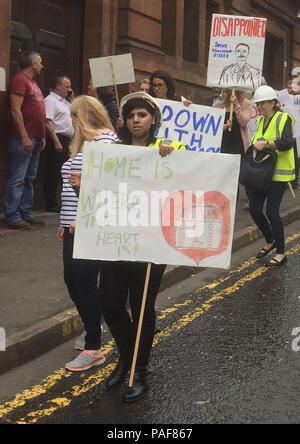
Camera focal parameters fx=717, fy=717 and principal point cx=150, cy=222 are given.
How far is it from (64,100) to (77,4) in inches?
112

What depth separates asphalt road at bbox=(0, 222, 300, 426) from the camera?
12.5ft

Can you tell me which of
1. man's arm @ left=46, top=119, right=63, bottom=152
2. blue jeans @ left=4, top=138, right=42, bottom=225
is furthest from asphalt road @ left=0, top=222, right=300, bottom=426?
man's arm @ left=46, top=119, right=63, bottom=152

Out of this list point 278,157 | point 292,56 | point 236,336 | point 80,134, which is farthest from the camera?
point 292,56

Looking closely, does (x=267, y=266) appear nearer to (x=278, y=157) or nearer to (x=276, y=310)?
(x=278, y=157)

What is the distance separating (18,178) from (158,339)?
422 cm

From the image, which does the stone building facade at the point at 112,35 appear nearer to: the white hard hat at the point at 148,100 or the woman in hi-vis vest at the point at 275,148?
the woman in hi-vis vest at the point at 275,148

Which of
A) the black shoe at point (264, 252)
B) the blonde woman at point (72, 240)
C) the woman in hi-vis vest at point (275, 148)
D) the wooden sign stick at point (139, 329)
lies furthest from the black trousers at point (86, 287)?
the black shoe at point (264, 252)

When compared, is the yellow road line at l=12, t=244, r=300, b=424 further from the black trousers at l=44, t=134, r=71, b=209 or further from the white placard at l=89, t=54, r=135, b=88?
the black trousers at l=44, t=134, r=71, b=209

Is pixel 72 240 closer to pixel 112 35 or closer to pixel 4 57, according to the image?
pixel 4 57

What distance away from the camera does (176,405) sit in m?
3.93

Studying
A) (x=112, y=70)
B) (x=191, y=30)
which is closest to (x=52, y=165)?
(x=112, y=70)
